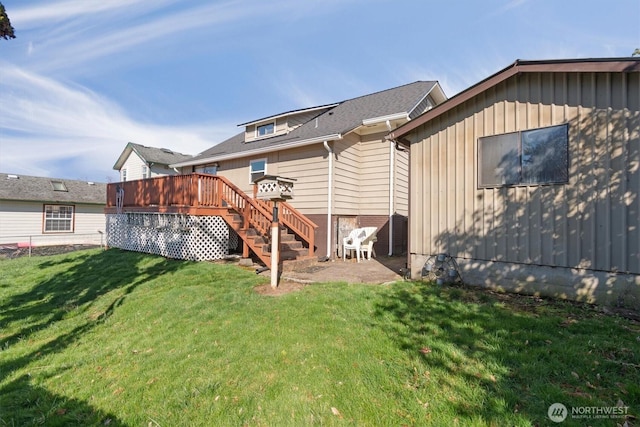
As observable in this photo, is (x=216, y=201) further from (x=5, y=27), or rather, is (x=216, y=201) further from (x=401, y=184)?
(x=401, y=184)

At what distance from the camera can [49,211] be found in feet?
69.7

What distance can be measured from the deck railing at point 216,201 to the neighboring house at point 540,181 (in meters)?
4.14

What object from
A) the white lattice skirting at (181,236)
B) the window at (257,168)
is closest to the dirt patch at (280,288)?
the white lattice skirting at (181,236)

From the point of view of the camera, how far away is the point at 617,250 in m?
4.34

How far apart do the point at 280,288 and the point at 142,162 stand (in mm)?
21509

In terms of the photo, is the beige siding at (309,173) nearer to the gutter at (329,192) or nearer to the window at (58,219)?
the gutter at (329,192)

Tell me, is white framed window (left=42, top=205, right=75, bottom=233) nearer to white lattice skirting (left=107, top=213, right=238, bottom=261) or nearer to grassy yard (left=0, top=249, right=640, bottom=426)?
white lattice skirting (left=107, top=213, right=238, bottom=261)

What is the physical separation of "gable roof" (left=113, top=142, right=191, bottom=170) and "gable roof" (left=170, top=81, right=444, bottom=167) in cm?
968

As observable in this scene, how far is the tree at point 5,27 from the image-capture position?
5.23 meters

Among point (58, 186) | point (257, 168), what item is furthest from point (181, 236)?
point (58, 186)

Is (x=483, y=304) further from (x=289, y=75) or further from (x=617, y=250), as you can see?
(x=289, y=75)

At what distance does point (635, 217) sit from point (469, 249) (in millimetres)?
2357
